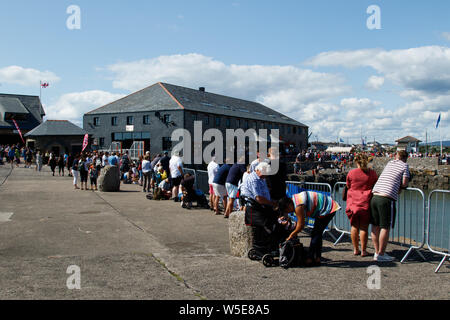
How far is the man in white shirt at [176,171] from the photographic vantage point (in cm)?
1382

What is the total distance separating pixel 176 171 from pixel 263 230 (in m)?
7.85

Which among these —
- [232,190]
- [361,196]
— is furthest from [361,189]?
[232,190]

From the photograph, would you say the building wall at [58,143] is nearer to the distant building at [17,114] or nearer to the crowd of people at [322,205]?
the distant building at [17,114]

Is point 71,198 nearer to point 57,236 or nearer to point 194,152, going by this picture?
point 57,236

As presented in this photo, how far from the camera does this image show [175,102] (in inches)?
2174

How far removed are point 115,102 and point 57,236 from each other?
183ft

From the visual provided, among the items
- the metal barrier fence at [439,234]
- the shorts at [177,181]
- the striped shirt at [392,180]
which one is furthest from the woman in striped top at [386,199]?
the shorts at [177,181]

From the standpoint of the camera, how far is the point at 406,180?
22.0 ft

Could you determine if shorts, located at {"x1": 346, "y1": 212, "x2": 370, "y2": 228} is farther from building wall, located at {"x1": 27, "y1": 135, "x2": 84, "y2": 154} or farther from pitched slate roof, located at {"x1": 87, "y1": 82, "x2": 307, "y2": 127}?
pitched slate roof, located at {"x1": 87, "y1": 82, "x2": 307, "y2": 127}

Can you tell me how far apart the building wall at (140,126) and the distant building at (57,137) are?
11237 millimetres

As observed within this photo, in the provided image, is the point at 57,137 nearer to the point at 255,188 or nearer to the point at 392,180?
the point at 255,188

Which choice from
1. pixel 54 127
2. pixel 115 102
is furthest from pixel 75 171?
pixel 115 102

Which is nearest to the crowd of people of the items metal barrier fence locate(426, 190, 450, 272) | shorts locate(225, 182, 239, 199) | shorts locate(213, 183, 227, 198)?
metal barrier fence locate(426, 190, 450, 272)
